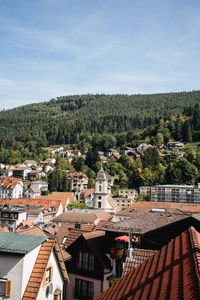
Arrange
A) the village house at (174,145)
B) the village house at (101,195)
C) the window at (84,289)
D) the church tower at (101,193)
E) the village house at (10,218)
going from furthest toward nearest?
1. the village house at (174,145)
2. the church tower at (101,193)
3. the village house at (101,195)
4. the village house at (10,218)
5. the window at (84,289)

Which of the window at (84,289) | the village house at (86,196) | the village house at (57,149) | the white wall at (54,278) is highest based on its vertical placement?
the village house at (57,149)

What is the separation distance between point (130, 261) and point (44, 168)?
12177 centimetres

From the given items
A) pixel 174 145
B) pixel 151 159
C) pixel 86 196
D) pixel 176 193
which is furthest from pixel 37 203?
pixel 174 145

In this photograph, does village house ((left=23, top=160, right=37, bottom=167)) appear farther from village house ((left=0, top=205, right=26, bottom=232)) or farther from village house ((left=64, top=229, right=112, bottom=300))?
village house ((left=64, top=229, right=112, bottom=300))

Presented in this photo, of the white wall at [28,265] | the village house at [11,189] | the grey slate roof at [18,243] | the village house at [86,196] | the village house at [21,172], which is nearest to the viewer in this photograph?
the grey slate roof at [18,243]

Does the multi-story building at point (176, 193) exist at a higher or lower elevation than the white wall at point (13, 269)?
lower

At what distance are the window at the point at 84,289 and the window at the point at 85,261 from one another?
642mm

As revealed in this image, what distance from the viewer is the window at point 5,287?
829 centimetres

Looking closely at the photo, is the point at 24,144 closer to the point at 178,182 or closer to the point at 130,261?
the point at 178,182

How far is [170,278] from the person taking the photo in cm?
586

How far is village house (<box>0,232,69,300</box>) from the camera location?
8289mm

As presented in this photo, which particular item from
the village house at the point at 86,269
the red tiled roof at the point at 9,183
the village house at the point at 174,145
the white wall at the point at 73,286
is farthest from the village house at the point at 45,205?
the village house at the point at 174,145

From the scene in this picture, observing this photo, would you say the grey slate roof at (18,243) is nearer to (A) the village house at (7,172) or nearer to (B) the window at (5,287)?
(B) the window at (5,287)

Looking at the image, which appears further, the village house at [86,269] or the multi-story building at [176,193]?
the multi-story building at [176,193]
